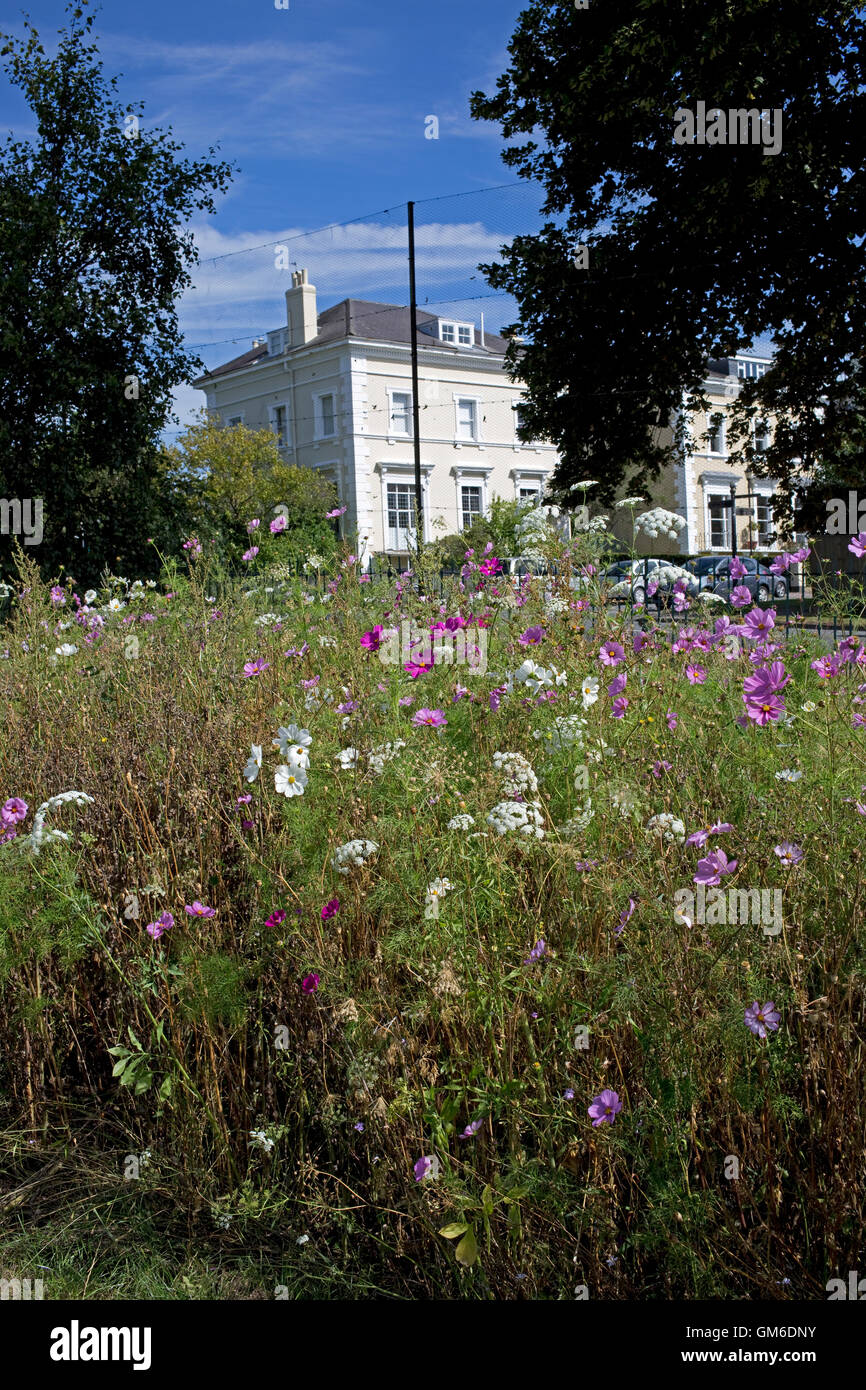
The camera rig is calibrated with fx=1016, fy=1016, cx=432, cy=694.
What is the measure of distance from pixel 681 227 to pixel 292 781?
13522 millimetres

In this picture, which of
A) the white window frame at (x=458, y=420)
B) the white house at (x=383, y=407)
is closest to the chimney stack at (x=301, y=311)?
the white house at (x=383, y=407)

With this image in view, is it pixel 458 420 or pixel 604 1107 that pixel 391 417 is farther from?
pixel 604 1107

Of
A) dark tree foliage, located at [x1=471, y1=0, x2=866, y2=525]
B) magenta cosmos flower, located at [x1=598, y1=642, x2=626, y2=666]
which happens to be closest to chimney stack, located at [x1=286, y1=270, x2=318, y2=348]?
dark tree foliage, located at [x1=471, y1=0, x2=866, y2=525]

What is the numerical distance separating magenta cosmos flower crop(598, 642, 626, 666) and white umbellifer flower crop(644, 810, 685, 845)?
86cm

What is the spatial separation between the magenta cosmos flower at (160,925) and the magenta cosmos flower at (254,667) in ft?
4.57

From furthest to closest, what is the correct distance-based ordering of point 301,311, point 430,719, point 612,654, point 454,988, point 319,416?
point 301,311 < point 319,416 < point 612,654 < point 430,719 < point 454,988

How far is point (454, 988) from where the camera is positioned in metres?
2.02

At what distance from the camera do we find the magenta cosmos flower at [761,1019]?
6.10 ft

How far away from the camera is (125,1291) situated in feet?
7.15

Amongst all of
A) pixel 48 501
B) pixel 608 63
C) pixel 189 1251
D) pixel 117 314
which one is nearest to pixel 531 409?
pixel 608 63

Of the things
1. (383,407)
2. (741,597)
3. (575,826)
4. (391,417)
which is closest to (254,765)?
(575,826)

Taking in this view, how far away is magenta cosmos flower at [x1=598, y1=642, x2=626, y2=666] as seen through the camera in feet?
10.6

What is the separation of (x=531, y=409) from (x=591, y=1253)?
15.7 m
